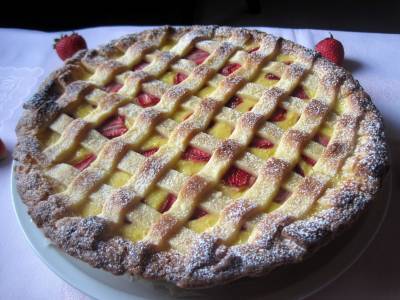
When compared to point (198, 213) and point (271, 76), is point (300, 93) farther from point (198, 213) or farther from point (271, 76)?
point (198, 213)

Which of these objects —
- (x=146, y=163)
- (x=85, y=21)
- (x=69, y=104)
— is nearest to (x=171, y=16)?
(x=85, y=21)

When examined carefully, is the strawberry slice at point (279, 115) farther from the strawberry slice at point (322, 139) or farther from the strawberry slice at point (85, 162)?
the strawberry slice at point (85, 162)

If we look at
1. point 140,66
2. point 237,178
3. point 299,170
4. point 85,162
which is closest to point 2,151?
point 85,162

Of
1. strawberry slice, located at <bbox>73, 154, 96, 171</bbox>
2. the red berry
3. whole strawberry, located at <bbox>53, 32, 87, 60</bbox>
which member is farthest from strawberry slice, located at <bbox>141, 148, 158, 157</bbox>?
whole strawberry, located at <bbox>53, 32, 87, 60</bbox>

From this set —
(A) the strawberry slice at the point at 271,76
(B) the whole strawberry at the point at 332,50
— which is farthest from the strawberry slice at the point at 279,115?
(B) the whole strawberry at the point at 332,50

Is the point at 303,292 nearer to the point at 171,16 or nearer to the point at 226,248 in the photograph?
the point at 226,248

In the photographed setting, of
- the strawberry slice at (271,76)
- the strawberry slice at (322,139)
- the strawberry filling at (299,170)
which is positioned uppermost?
the strawberry slice at (271,76)
